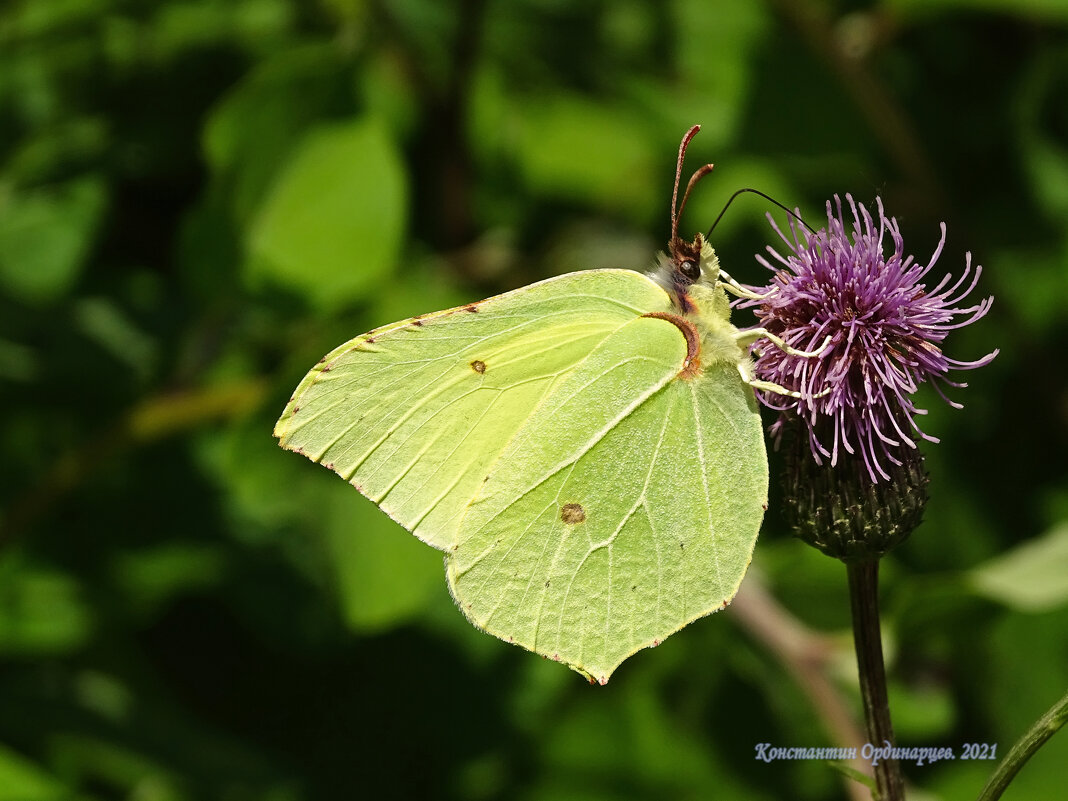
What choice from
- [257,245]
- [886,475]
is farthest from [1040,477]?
[257,245]

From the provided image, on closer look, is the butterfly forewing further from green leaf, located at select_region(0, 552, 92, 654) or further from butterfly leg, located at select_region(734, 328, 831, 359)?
green leaf, located at select_region(0, 552, 92, 654)

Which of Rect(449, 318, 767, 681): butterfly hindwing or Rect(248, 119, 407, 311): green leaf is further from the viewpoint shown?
Rect(248, 119, 407, 311): green leaf

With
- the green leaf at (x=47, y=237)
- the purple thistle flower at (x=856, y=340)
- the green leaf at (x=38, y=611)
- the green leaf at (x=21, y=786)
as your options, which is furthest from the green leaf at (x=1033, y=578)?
the green leaf at (x=47, y=237)

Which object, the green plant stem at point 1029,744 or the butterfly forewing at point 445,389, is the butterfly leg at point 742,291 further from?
the green plant stem at point 1029,744

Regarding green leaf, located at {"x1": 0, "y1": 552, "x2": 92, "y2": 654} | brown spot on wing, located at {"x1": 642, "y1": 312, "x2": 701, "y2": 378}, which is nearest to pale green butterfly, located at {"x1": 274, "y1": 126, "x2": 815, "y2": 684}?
brown spot on wing, located at {"x1": 642, "y1": 312, "x2": 701, "y2": 378}

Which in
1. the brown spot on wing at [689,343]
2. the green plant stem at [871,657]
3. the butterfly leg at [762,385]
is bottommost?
the green plant stem at [871,657]

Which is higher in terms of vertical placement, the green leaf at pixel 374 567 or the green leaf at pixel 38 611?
the green leaf at pixel 374 567

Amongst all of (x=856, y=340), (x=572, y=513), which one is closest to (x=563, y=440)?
(x=572, y=513)
